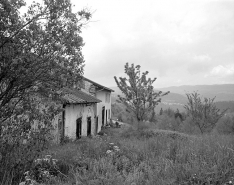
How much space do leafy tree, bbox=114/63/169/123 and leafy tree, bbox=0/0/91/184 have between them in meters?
11.2

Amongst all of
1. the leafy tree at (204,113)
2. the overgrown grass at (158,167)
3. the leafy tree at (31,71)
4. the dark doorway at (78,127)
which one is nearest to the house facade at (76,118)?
the dark doorway at (78,127)

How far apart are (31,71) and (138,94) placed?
1200cm

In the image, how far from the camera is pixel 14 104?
4.18 m

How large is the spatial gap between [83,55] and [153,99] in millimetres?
11744

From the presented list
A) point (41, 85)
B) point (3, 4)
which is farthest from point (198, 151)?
point (3, 4)

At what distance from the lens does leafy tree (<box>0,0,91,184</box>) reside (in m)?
3.79

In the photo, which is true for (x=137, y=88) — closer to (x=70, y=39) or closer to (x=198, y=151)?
(x=198, y=151)

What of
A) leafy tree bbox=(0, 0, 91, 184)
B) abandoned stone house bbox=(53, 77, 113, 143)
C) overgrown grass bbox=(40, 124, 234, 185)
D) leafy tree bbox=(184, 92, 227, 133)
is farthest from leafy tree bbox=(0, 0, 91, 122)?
leafy tree bbox=(184, 92, 227, 133)

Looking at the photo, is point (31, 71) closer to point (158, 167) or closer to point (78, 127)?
point (158, 167)

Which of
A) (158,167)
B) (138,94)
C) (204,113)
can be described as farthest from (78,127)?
(158,167)

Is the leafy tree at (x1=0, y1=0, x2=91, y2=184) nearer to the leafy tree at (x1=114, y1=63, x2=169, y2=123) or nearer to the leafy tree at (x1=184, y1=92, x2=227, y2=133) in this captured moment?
the leafy tree at (x1=114, y1=63, x2=169, y2=123)

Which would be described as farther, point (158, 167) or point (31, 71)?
point (158, 167)

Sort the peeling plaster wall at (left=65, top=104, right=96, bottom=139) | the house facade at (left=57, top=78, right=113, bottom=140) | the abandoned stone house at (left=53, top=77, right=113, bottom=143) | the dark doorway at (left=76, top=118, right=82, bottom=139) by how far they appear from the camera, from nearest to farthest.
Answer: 1. the abandoned stone house at (left=53, top=77, right=113, bottom=143)
2. the house facade at (left=57, top=78, right=113, bottom=140)
3. the peeling plaster wall at (left=65, top=104, right=96, bottom=139)
4. the dark doorway at (left=76, top=118, right=82, bottom=139)

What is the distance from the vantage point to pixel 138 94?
15492 mm
